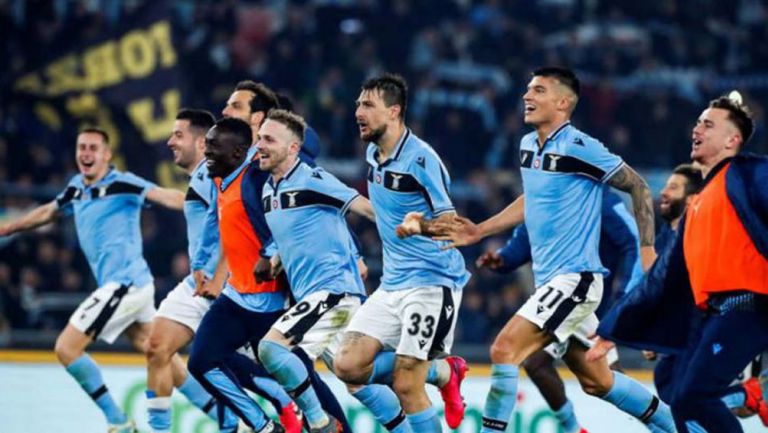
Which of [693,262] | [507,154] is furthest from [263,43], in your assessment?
[693,262]

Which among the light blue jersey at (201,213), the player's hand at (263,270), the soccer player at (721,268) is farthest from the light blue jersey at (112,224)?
the soccer player at (721,268)

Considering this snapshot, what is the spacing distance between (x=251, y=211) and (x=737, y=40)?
1389cm

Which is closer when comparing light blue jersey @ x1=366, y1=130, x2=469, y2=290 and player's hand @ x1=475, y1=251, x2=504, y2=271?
light blue jersey @ x1=366, y1=130, x2=469, y2=290

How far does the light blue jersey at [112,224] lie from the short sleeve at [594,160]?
3.58 m

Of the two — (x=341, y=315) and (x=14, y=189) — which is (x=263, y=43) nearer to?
(x=14, y=189)

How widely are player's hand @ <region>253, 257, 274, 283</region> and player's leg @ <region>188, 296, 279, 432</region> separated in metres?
0.28

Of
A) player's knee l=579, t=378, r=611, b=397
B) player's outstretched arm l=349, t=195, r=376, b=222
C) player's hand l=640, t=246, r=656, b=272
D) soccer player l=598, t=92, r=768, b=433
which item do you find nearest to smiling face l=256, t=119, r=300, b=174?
player's outstretched arm l=349, t=195, r=376, b=222

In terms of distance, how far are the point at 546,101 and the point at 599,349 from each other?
1721mm

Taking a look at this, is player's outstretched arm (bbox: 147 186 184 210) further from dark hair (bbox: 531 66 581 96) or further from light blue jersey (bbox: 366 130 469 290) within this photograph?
dark hair (bbox: 531 66 581 96)

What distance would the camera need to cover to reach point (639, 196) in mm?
8031

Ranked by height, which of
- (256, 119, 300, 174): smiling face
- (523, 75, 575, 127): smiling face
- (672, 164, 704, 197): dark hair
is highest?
(523, 75, 575, 127): smiling face

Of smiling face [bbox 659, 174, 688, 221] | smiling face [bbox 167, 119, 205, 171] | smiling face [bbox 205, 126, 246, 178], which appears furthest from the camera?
smiling face [bbox 167, 119, 205, 171]

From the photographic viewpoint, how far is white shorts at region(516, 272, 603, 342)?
7996 millimetres

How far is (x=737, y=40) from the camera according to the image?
21.1 meters
